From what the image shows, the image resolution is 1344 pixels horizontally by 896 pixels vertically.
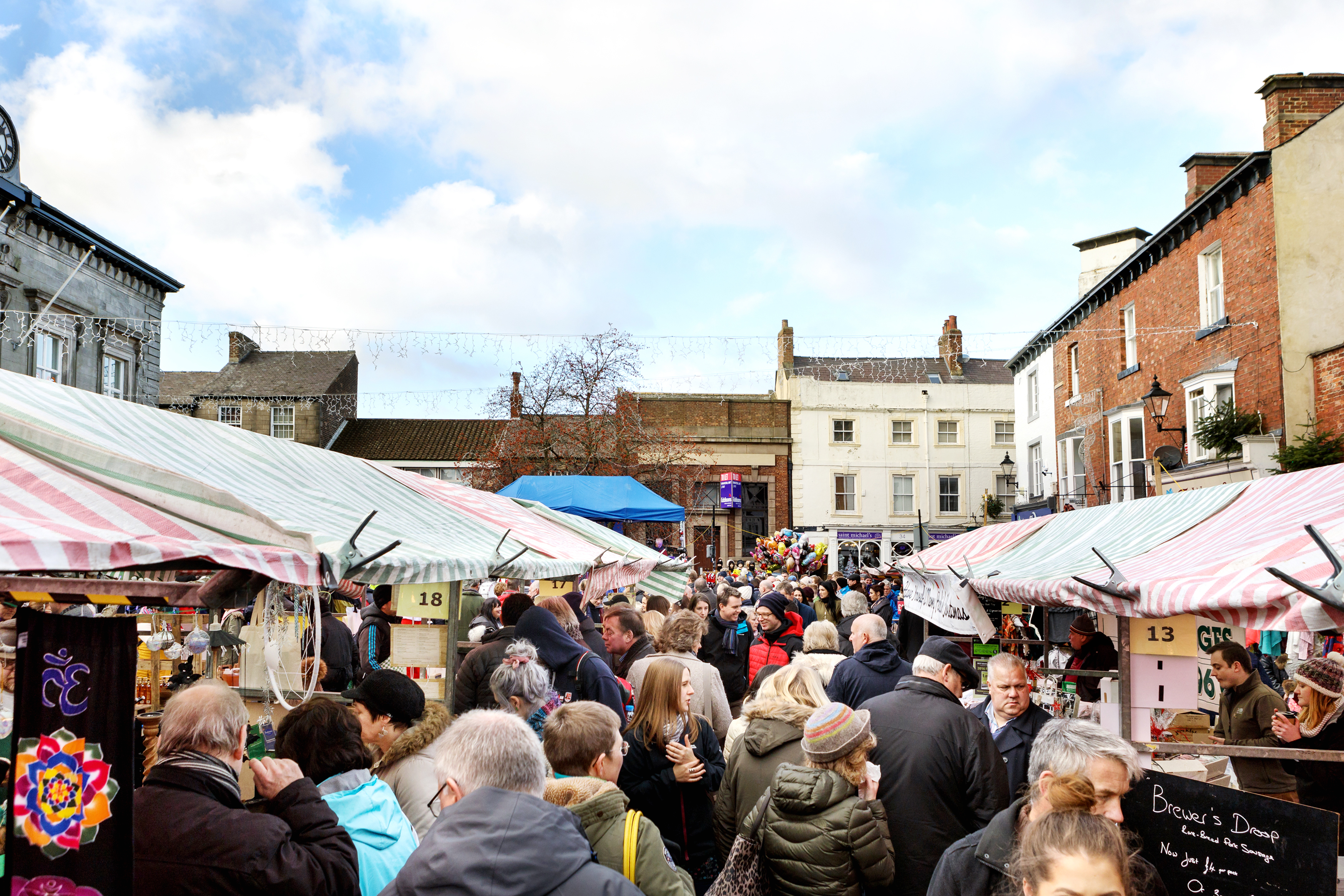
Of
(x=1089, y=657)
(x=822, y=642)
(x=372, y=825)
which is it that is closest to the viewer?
(x=372, y=825)

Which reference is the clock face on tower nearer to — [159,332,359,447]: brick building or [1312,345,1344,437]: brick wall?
[1312,345,1344,437]: brick wall

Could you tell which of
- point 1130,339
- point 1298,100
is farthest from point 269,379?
point 1298,100

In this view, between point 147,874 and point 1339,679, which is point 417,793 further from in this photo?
point 1339,679

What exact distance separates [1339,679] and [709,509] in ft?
123

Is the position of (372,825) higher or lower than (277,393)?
lower

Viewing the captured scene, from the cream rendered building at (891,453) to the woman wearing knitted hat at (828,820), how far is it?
36587mm

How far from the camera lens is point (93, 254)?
19.7 metres

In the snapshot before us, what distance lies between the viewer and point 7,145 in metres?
16.5

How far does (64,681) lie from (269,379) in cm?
4352

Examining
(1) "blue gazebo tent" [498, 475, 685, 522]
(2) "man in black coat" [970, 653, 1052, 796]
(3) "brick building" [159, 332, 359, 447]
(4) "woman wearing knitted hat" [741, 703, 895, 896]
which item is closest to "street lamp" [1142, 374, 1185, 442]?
(1) "blue gazebo tent" [498, 475, 685, 522]

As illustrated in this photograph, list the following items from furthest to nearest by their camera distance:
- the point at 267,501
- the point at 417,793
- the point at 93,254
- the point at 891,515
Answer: the point at 891,515
the point at 93,254
the point at 267,501
the point at 417,793

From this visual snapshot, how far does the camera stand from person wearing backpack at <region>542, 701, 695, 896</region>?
10.2ft

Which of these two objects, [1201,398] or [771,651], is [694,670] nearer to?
[771,651]

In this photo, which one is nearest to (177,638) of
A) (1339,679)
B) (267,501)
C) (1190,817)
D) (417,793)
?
(267,501)
